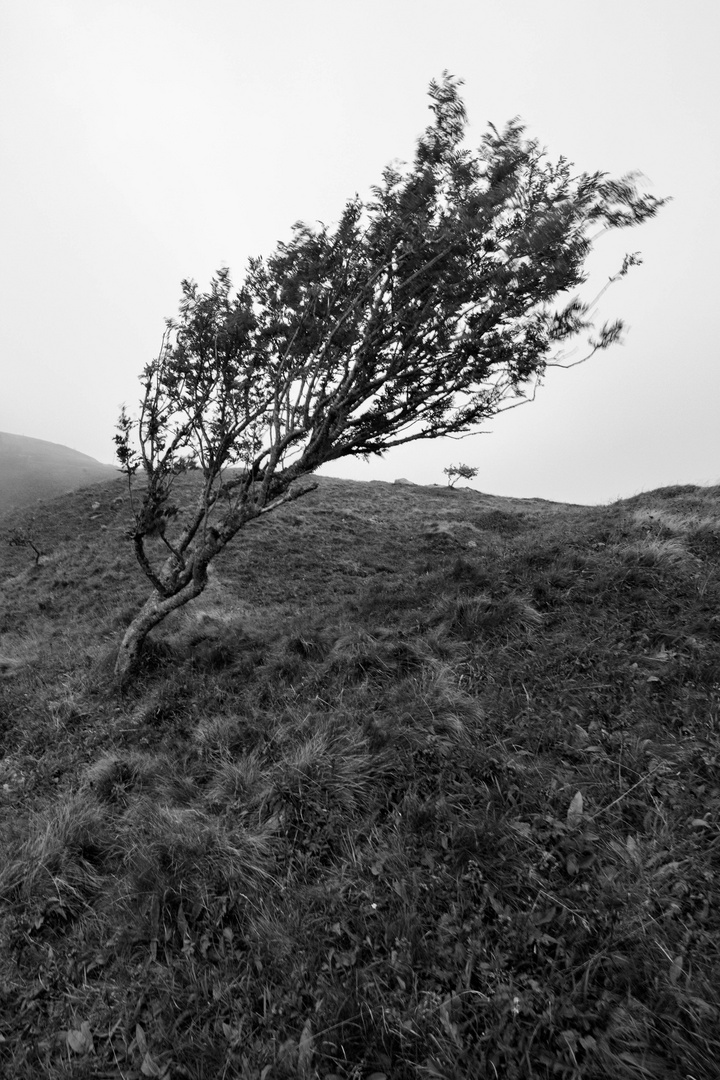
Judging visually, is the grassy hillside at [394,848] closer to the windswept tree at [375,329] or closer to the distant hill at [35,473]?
the windswept tree at [375,329]

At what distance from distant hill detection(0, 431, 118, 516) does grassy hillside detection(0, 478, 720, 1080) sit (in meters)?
33.7

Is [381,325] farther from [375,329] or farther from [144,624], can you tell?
[144,624]

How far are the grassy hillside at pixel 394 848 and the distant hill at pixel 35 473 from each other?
3373cm

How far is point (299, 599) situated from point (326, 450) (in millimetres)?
5417

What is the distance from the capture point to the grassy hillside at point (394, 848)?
94.6 inches

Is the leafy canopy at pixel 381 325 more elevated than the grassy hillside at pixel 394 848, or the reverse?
the leafy canopy at pixel 381 325

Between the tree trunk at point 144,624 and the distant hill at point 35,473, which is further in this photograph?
the distant hill at point 35,473

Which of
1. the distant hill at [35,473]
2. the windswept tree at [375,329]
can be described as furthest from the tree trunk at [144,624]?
the distant hill at [35,473]

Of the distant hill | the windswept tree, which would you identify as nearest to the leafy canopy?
the windswept tree

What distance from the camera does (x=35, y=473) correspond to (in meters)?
57.6

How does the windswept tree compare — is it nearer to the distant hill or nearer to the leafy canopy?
the leafy canopy

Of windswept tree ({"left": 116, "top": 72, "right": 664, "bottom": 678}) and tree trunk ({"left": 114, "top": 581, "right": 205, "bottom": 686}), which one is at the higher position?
windswept tree ({"left": 116, "top": 72, "right": 664, "bottom": 678})

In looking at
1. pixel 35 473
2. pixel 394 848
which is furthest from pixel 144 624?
pixel 35 473

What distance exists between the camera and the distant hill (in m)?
42.6
